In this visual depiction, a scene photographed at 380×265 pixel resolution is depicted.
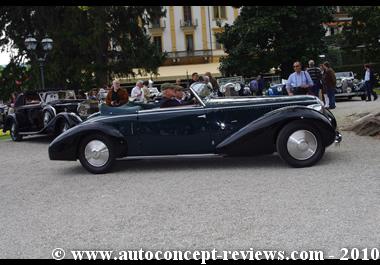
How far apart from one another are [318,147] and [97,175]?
3.38 m

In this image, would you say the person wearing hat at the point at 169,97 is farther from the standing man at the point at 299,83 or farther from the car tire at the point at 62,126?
the car tire at the point at 62,126

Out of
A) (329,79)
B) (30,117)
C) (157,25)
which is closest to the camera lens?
(157,25)

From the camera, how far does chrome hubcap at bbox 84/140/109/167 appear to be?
7.66 m

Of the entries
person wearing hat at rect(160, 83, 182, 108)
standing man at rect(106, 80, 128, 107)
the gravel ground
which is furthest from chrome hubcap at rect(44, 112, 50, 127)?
person wearing hat at rect(160, 83, 182, 108)

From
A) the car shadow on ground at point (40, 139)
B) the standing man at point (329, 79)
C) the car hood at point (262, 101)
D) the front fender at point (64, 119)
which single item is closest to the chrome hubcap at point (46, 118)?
the front fender at point (64, 119)

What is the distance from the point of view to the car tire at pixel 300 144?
6922 mm

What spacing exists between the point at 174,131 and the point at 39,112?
7.16 metres

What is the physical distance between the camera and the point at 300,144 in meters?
6.96

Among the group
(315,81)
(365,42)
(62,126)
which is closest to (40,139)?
(62,126)

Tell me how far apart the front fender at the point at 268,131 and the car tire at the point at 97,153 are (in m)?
1.73

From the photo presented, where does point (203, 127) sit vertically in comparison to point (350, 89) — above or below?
above

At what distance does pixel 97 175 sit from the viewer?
25.0ft

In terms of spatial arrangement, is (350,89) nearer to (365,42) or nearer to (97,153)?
(97,153)

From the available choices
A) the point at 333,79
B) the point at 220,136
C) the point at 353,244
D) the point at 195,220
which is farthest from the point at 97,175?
the point at 333,79
